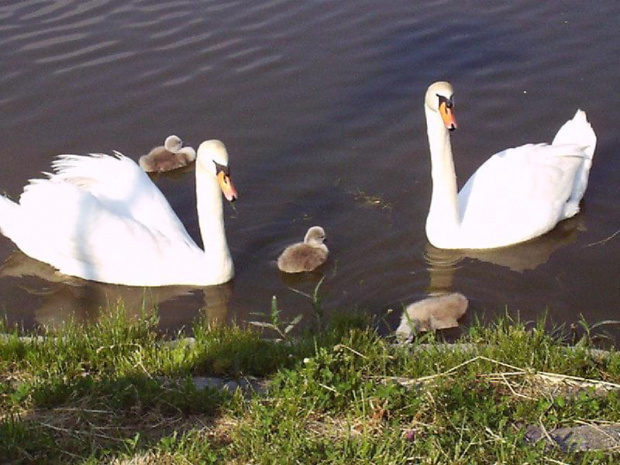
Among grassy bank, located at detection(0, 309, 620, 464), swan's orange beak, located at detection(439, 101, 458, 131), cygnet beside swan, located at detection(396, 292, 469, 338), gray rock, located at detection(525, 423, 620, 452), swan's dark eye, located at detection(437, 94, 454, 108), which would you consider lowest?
cygnet beside swan, located at detection(396, 292, 469, 338)

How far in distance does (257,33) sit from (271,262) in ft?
14.7

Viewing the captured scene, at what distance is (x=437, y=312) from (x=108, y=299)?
8.83 ft

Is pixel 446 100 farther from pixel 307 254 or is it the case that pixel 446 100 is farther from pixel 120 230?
pixel 120 230

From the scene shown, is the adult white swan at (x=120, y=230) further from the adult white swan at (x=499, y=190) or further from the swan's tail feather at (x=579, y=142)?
the swan's tail feather at (x=579, y=142)

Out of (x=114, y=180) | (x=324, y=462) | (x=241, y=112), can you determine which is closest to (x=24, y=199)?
(x=114, y=180)

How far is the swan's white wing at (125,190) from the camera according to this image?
831 cm

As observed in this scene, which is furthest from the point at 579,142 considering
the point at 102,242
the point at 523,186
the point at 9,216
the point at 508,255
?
the point at 9,216

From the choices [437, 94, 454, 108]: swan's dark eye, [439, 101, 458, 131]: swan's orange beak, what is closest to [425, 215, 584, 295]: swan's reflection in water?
[439, 101, 458, 131]: swan's orange beak

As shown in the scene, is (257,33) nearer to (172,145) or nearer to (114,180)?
(172,145)

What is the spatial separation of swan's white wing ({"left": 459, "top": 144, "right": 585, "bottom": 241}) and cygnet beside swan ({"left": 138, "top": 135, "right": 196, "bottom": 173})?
2599 millimetres

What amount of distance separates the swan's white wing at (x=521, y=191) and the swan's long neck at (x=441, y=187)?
18cm

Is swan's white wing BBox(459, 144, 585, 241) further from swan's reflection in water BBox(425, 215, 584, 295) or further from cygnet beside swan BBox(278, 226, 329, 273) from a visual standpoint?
cygnet beside swan BBox(278, 226, 329, 273)

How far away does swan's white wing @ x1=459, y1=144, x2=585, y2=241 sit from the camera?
27.4ft

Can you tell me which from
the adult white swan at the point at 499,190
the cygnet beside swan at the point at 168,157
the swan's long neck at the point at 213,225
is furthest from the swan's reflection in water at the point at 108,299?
the adult white swan at the point at 499,190
